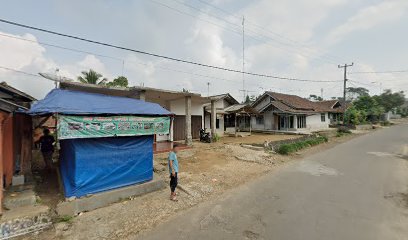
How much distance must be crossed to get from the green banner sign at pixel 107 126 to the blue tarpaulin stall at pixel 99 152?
0.17m

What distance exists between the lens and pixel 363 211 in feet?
20.4

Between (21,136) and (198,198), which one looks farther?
(21,136)

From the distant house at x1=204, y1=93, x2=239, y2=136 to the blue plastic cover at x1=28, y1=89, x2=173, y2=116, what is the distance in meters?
11.5

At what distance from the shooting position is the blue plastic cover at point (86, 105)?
6157mm

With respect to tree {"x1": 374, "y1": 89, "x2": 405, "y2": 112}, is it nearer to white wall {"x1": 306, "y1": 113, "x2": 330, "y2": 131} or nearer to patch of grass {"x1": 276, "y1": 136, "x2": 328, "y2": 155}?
white wall {"x1": 306, "y1": 113, "x2": 330, "y2": 131}

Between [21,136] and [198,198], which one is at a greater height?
[21,136]

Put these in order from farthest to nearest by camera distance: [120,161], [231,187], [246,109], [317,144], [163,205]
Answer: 1. [246,109]
2. [317,144]
3. [231,187]
4. [120,161]
5. [163,205]

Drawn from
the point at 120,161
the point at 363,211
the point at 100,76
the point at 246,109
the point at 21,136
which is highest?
the point at 100,76

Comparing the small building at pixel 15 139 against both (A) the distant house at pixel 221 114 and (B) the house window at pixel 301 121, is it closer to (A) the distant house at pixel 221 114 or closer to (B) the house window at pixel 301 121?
(A) the distant house at pixel 221 114

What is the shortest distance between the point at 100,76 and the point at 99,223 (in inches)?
884

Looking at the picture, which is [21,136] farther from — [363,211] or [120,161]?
[363,211]

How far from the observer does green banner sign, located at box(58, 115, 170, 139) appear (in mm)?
6023

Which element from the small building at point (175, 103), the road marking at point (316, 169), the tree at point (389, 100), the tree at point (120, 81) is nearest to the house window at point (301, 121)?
the small building at point (175, 103)

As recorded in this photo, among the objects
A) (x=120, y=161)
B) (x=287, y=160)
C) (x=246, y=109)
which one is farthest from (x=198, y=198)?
(x=246, y=109)
